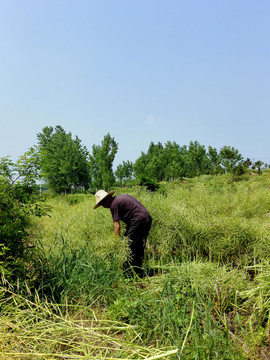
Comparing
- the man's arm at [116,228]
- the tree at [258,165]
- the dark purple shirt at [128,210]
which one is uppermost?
the tree at [258,165]

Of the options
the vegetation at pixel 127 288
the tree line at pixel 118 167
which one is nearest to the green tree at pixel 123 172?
the tree line at pixel 118 167

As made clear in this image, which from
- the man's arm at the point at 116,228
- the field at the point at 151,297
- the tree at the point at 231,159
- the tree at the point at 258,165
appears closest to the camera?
the field at the point at 151,297

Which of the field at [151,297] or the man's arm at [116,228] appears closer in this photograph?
the field at [151,297]

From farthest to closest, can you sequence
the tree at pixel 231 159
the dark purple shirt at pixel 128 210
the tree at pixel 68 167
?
the tree at pixel 68 167 → the tree at pixel 231 159 → the dark purple shirt at pixel 128 210

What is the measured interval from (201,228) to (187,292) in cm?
173

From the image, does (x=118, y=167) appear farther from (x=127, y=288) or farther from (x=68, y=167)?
(x=127, y=288)

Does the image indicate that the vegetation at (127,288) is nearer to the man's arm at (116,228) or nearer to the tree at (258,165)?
the man's arm at (116,228)

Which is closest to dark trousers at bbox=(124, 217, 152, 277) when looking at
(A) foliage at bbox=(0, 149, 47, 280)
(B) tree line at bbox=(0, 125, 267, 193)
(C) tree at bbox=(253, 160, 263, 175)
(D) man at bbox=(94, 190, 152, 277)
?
(D) man at bbox=(94, 190, 152, 277)

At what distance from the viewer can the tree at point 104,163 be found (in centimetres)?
2631

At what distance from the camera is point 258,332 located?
2.71 m

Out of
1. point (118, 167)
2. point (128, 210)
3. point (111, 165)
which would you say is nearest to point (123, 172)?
point (118, 167)

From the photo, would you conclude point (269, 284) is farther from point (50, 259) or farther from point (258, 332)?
point (50, 259)

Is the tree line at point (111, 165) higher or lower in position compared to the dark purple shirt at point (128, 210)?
higher

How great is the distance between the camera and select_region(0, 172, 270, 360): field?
218 centimetres
